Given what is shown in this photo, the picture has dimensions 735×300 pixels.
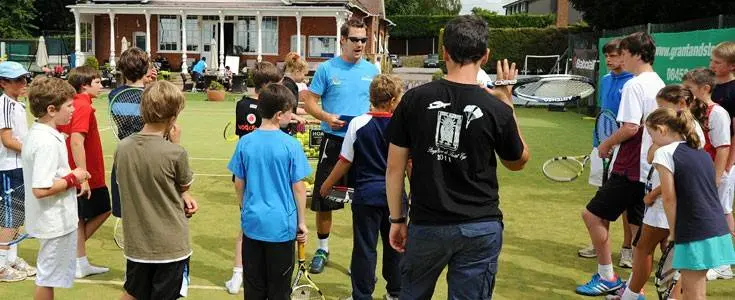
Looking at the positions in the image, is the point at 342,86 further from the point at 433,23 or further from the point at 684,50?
the point at 433,23

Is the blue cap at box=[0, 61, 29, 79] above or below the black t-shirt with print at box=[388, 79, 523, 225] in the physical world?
above

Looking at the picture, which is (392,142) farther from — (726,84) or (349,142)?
(726,84)

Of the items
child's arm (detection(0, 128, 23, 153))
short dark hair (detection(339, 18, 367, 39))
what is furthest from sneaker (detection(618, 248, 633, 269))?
child's arm (detection(0, 128, 23, 153))

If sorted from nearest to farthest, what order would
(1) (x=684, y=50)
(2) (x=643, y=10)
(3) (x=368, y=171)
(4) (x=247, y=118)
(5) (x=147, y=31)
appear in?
(3) (x=368, y=171) → (4) (x=247, y=118) → (1) (x=684, y=50) → (2) (x=643, y=10) → (5) (x=147, y=31)

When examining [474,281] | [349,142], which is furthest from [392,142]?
[349,142]

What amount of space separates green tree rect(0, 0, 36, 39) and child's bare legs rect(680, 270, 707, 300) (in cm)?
5728

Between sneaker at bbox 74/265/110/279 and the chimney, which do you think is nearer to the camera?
sneaker at bbox 74/265/110/279

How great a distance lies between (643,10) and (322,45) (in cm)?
1967

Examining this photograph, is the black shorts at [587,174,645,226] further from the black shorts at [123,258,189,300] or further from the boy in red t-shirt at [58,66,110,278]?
the boy in red t-shirt at [58,66,110,278]

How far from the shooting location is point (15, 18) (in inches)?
2172

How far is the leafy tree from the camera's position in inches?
1013

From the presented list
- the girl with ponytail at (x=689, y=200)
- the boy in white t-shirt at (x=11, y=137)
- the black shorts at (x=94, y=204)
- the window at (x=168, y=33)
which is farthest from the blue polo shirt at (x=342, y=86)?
the window at (x=168, y=33)

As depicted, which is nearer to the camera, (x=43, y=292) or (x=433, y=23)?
(x=43, y=292)

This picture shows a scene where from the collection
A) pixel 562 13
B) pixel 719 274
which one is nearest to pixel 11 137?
pixel 719 274
